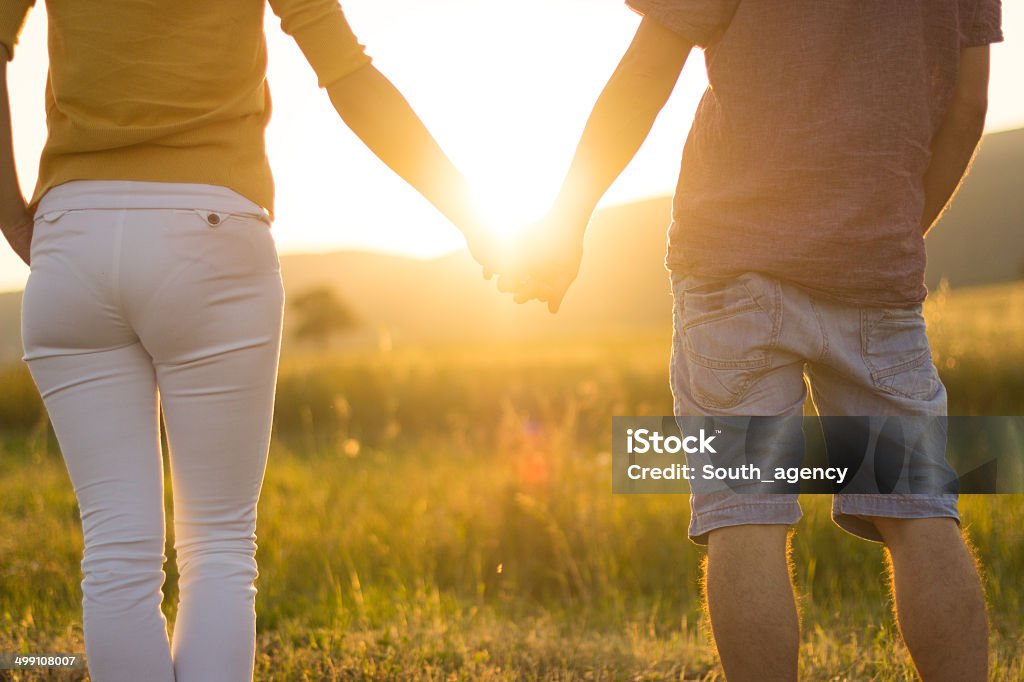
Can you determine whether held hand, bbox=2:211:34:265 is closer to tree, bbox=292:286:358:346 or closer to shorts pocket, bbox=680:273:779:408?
shorts pocket, bbox=680:273:779:408

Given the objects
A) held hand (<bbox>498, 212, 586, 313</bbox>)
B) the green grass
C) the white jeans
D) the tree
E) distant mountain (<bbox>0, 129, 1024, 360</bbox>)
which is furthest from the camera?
the tree

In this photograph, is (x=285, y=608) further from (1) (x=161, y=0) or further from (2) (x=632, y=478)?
(1) (x=161, y=0)

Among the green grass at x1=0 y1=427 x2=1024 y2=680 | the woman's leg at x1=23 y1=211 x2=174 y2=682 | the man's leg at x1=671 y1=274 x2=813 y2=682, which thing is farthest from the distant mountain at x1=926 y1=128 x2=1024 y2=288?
the woman's leg at x1=23 y1=211 x2=174 y2=682

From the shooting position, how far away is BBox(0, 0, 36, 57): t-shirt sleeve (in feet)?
5.60

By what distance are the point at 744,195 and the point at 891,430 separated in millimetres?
583

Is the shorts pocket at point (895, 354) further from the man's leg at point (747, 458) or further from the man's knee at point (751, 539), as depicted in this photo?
the man's knee at point (751, 539)

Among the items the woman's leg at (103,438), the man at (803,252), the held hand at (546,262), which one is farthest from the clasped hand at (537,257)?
the woman's leg at (103,438)

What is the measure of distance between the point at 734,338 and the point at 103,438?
1.23m

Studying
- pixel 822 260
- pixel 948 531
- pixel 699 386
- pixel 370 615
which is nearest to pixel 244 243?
pixel 699 386

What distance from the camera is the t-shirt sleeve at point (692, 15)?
5.78ft

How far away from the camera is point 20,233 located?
6.05ft

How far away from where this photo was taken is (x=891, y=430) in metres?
1.86

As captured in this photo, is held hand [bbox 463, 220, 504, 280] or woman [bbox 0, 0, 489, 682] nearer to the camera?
woman [bbox 0, 0, 489, 682]

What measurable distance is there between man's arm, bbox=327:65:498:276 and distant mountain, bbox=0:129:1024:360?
169 feet
